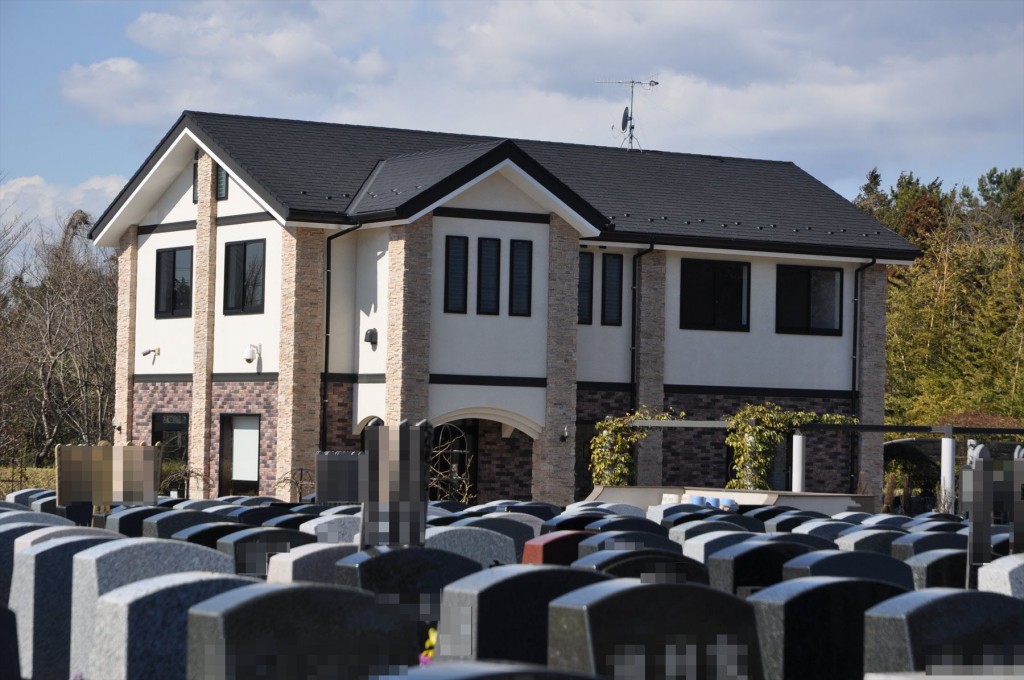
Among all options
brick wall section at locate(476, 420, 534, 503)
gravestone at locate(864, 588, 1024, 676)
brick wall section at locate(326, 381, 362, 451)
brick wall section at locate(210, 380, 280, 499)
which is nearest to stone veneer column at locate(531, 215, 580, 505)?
brick wall section at locate(476, 420, 534, 503)

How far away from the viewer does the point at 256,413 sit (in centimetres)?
3131

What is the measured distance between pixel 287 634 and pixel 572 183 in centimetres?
2926

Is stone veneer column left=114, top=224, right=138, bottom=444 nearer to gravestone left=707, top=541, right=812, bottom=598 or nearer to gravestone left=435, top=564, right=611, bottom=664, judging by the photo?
gravestone left=707, top=541, right=812, bottom=598

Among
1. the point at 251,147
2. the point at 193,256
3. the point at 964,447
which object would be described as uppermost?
the point at 251,147

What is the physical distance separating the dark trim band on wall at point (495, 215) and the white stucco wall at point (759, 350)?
4252mm

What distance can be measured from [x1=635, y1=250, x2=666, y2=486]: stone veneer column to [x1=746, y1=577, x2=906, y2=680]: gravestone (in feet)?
81.1

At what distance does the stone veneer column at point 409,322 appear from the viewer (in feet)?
94.2

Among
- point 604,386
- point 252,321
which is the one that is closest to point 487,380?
point 604,386

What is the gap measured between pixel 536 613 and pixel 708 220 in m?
27.3

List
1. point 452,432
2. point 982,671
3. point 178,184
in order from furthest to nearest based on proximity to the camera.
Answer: point 178,184 → point 452,432 → point 982,671

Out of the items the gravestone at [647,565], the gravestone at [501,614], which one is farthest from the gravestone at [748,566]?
the gravestone at [501,614]

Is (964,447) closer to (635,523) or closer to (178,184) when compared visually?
(178,184)

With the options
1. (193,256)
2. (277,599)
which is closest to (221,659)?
(277,599)

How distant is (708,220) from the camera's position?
3403cm
